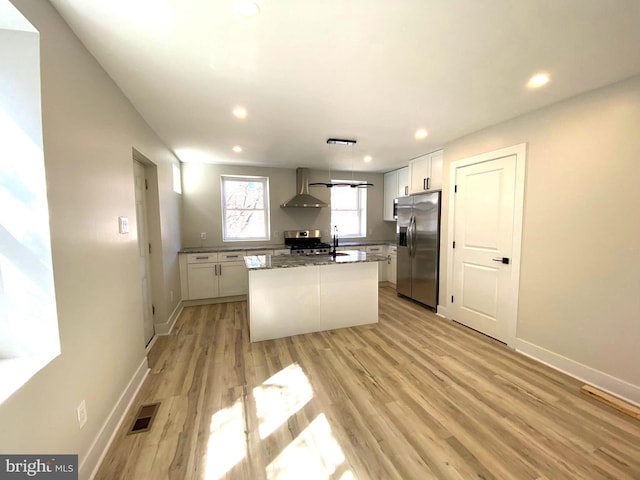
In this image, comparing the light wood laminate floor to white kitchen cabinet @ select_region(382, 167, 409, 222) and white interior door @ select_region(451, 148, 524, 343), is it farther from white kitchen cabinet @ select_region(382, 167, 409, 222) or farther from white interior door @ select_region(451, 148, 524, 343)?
white kitchen cabinet @ select_region(382, 167, 409, 222)

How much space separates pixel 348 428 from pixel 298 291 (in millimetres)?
1612

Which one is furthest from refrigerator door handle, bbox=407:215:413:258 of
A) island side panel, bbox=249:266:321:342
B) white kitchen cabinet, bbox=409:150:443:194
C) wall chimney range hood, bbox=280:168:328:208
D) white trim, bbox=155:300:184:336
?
white trim, bbox=155:300:184:336

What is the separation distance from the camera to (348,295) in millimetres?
3338

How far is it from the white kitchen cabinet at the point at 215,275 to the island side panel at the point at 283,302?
1.44 metres

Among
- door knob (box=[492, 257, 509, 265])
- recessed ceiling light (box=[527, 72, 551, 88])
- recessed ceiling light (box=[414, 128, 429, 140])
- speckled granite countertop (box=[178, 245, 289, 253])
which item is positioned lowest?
speckled granite countertop (box=[178, 245, 289, 253])

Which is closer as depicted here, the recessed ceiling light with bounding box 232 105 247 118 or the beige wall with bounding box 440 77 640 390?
the beige wall with bounding box 440 77 640 390

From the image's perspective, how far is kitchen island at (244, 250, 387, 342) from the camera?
2947 millimetres

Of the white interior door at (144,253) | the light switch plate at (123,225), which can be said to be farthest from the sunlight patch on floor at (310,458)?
the white interior door at (144,253)

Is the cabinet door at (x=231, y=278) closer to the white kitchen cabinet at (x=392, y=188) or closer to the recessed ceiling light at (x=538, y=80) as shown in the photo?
the white kitchen cabinet at (x=392, y=188)

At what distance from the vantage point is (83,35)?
144cm

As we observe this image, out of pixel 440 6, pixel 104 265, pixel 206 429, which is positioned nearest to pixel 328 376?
pixel 206 429

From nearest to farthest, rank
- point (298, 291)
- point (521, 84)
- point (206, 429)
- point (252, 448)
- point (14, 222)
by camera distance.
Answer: point (14, 222), point (252, 448), point (206, 429), point (521, 84), point (298, 291)

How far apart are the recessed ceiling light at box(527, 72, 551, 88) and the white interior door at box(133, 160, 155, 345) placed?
3657 mm

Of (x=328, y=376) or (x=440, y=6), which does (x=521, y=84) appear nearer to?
(x=440, y=6)
